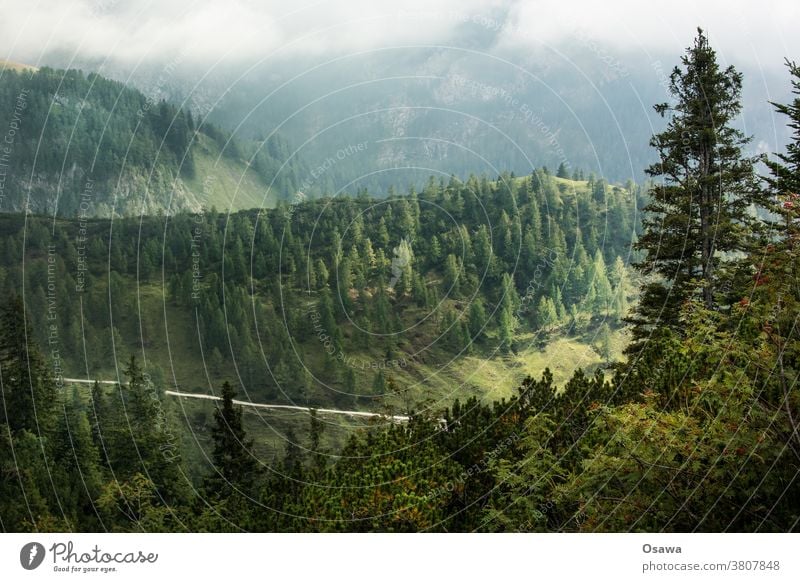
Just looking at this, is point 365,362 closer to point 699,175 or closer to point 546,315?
point 546,315

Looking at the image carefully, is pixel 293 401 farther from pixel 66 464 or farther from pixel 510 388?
pixel 66 464

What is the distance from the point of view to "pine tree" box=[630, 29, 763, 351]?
142 feet

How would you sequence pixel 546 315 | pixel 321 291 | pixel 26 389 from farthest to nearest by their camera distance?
pixel 321 291, pixel 546 315, pixel 26 389

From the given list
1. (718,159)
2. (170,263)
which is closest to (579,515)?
(718,159)

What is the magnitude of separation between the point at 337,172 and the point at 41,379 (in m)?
119

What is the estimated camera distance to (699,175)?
145ft

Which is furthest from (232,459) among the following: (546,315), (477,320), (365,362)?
(365,362)

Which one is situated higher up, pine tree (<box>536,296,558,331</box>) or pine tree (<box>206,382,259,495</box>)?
pine tree (<box>536,296,558,331</box>)

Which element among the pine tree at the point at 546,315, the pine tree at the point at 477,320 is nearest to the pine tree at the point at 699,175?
the pine tree at the point at 546,315

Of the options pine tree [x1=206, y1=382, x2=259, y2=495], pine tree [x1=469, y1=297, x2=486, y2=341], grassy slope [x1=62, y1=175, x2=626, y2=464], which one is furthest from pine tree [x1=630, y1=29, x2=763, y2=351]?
pine tree [x1=469, y1=297, x2=486, y2=341]

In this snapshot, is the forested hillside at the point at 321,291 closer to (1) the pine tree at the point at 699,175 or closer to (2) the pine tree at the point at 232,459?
(1) the pine tree at the point at 699,175

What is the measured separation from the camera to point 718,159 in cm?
4588

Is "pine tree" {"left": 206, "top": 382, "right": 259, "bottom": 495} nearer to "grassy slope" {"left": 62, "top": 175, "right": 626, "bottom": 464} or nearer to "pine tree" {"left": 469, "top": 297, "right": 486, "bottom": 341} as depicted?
"grassy slope" {"left": 62, "top": 175, "right": 626, "bottom": 464}

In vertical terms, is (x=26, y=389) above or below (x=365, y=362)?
below
